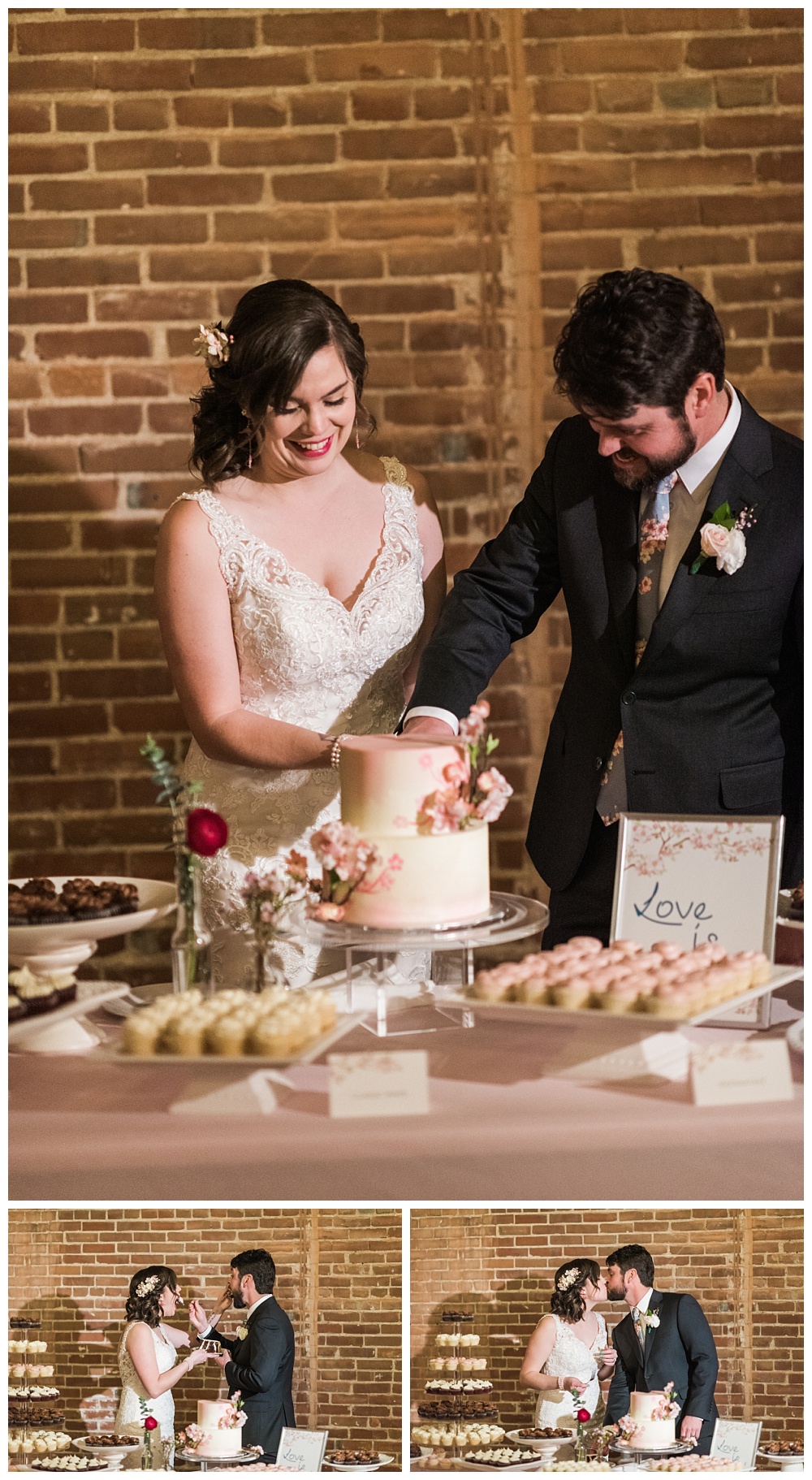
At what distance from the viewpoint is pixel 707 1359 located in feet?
6.86

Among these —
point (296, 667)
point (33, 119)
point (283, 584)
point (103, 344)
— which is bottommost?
point (296, 667)

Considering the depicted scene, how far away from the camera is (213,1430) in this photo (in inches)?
80.7

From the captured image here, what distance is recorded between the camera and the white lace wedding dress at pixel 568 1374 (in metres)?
2.11

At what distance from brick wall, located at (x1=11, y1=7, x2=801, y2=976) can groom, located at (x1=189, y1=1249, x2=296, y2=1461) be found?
196 centimetres

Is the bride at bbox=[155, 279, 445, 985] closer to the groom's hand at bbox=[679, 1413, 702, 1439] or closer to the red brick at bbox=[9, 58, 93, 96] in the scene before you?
the groom's hand at bbox=[679, 1413, 702, 1439]

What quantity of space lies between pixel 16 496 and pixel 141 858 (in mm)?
1021

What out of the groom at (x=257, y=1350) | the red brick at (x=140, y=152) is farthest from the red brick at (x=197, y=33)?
the groom at (x=257, y=1350)

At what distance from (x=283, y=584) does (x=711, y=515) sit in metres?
0.84

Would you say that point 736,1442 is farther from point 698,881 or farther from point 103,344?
point 103,344

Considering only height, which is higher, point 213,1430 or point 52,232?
point 52,232

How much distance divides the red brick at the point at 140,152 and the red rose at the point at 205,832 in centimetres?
242

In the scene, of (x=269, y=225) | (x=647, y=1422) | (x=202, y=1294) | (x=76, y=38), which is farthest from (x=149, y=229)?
(x=647, y=1422)

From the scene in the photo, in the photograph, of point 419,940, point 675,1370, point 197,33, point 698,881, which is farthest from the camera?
point 197,33

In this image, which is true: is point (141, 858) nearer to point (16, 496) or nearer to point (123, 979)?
point (123, 979)
